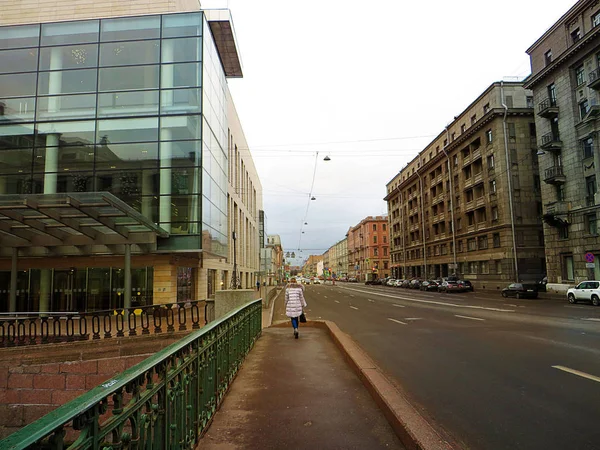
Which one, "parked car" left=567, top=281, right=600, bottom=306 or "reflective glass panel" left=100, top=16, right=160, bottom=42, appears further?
"parked car" left=567, top=281, right=600, bottom=306

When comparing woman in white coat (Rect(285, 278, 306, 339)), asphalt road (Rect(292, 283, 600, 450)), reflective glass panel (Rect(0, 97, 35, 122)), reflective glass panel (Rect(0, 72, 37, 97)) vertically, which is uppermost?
reflective glass panel (Rect(0, 72, 37, 97))

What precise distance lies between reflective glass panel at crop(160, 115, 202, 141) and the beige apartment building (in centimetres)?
3237

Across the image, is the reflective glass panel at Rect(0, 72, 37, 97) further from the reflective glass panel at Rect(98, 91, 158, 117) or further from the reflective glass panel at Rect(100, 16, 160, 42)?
the reflective glass panel at Rect(100, 16, 160, 42)

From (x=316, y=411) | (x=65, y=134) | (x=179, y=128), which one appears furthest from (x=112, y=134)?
(x=316, y=411)

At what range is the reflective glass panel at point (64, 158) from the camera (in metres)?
21.1

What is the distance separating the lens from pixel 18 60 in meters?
22.3

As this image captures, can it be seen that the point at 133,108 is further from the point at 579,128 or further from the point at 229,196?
the point at 579,128

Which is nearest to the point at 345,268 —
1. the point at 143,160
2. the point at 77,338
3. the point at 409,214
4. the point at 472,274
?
the point at 409,214

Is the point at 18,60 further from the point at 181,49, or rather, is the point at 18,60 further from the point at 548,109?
the point at 548,109

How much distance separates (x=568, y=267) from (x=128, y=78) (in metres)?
36.0

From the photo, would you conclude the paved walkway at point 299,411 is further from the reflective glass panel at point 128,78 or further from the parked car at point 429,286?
the parked car at point 429,286

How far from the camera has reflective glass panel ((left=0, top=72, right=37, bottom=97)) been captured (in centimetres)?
2197

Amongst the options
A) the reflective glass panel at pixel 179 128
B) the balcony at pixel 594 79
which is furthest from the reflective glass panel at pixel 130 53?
the balcony at pixel 594 79

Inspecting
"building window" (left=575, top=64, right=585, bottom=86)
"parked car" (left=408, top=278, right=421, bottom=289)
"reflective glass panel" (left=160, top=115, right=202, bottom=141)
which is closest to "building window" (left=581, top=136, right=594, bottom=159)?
"building window" (left=575, top=64, right=585, bottom=86)
